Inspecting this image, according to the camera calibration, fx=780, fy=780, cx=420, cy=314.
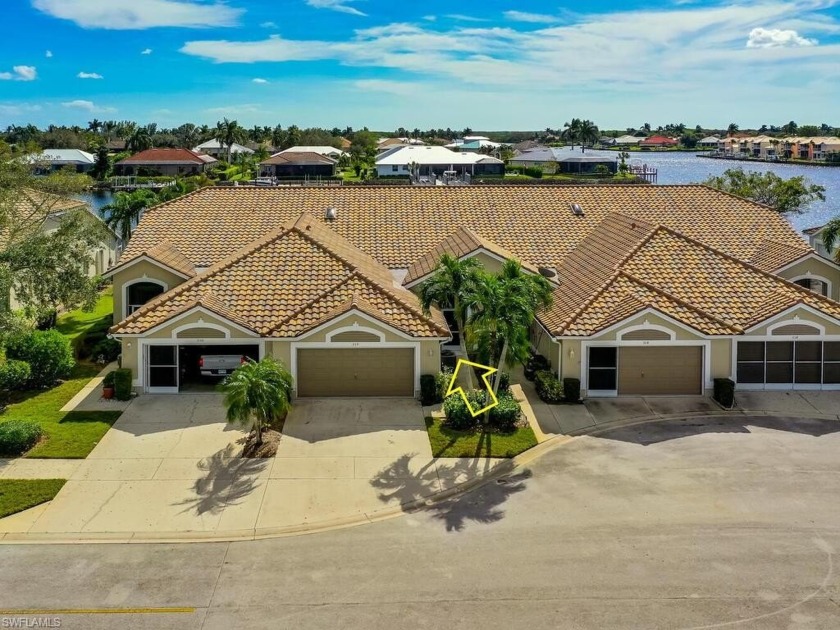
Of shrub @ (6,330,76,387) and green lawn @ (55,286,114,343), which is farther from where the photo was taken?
green lawn @ (55,286,114,343)

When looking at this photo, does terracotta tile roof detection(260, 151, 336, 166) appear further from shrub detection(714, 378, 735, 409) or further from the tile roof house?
shrub detection(714, 378, 735, 409)

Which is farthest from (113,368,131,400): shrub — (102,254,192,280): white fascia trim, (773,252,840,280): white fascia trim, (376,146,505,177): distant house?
(376,146,505,177): distant house

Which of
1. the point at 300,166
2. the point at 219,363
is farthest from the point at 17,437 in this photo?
the point at 300,166

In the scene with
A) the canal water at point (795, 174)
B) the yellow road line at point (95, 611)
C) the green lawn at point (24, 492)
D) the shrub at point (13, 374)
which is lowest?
the yellow road line at point (95, 611)

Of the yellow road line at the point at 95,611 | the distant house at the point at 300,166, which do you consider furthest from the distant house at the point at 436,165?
the yellow road line at the point at 95,611

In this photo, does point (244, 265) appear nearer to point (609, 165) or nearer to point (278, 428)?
point (278, 428)

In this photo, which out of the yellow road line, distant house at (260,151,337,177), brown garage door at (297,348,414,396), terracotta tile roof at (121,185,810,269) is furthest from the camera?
distant house at (260,151,337,177)

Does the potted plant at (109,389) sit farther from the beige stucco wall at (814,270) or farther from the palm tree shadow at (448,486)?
the beige stucco wall at (814,270)

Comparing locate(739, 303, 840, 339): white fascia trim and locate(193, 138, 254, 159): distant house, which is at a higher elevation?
locate(193, 138, 254, 159): distant house
